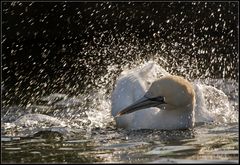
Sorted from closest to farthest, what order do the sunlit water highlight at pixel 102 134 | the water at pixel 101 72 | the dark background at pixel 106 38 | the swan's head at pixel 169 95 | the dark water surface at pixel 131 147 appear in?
the dark water surface at pixel 131 147, the sunlit water highlight at pixel 102 134, the water at pixel 101 72, the swan's head at pixel 169 95, the dark background at pixel 106 38

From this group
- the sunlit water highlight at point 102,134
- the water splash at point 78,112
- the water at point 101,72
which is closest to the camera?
the sunlit water highlight at point 102,134

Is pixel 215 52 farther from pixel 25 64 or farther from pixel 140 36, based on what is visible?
pixel 25 64

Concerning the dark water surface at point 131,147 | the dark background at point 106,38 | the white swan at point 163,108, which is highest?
the dark background at point 106,38

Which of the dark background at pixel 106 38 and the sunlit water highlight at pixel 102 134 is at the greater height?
the dark background at pixel 106 38

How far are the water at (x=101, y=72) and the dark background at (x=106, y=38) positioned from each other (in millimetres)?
22

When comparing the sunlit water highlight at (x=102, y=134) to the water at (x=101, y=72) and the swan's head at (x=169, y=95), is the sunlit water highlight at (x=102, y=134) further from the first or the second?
Result: the swan's head at (x=169, y=95)

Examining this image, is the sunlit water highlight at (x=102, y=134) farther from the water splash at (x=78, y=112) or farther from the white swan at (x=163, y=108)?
the white swan at (x=163, y=108)

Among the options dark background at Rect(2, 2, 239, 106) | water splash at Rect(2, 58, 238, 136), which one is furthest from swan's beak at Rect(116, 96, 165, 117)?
dark background at Rect(2, 2, 239, 106)

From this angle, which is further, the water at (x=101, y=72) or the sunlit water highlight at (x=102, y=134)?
the water at (x=101, y=72)

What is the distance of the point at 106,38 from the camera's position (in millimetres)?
17047

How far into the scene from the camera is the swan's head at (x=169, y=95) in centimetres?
1009

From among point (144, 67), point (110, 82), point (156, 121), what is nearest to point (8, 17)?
point (110, 82)

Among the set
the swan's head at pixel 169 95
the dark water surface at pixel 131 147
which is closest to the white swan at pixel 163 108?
the swan's head at pixel 169 95

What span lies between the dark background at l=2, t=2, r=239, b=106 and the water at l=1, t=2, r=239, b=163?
0.02 meters
